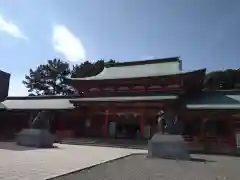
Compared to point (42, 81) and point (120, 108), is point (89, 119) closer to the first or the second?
point (120, 108)

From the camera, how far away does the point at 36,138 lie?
16.2m

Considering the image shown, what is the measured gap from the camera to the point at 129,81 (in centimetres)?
2545

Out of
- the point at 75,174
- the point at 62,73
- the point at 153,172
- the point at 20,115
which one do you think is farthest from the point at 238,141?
the point at 62,73

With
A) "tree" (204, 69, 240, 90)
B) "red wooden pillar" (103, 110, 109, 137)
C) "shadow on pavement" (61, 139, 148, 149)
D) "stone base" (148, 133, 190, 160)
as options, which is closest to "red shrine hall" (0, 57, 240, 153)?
"red wooden pillar" (103, 110, 109, 137)

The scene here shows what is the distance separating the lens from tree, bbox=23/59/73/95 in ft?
204

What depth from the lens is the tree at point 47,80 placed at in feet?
204

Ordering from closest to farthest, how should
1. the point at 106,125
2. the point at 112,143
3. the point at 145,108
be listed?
the point at 112,143 < the point at 145,108 < the point at 106,125

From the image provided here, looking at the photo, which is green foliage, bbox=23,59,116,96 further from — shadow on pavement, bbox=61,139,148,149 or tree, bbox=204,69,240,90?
shadow on pavement, bbox=61,139,148,149

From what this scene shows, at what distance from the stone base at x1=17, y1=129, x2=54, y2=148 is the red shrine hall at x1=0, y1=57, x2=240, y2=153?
6958mm

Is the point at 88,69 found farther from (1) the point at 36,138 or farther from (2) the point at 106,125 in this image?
(1) the point at 36,138

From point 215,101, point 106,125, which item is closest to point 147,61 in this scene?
point 106,125

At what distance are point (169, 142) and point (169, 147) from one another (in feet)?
0.78

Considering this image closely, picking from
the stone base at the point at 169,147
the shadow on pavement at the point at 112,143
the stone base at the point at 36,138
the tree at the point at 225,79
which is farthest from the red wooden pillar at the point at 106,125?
the tree at the point at 225,79

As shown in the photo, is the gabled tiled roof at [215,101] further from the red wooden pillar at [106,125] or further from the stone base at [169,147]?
the stone base at [169,147]
